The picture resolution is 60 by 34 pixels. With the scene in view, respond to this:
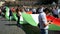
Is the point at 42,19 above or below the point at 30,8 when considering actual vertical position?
above

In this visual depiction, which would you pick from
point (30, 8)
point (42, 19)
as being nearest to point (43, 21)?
point (42, 19)

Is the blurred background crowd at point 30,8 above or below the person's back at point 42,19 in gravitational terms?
below

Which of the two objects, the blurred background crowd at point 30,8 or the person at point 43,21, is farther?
the blurred background crowd at point 30,8

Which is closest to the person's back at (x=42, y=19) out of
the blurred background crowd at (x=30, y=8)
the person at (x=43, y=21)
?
the person at (x=43, y=21)

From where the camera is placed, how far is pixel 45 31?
8.73 meters

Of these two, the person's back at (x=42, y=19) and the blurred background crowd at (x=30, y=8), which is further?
the blurred background crowd at (x=30, y=8)

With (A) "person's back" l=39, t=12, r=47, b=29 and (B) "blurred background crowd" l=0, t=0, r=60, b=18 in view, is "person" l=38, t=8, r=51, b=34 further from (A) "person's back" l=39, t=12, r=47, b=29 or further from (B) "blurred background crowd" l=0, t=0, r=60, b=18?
(B) "blurred background crowd" l=0, t=0, r=60, b=18

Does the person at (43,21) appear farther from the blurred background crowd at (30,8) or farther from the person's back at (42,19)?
the blurred background crowd at (30,8)

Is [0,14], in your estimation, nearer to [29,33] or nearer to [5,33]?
[5,33]

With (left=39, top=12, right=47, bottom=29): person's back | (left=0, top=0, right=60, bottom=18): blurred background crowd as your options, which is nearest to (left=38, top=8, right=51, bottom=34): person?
(left=39, top=12, right=47, bottom=29): person's back

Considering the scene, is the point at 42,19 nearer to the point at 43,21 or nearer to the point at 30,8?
the point at 43,21

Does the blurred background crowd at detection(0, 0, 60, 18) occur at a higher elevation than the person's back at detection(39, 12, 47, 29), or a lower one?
lower

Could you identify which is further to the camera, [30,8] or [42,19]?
[30,8]

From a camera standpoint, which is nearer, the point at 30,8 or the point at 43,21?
the point at 43,21
